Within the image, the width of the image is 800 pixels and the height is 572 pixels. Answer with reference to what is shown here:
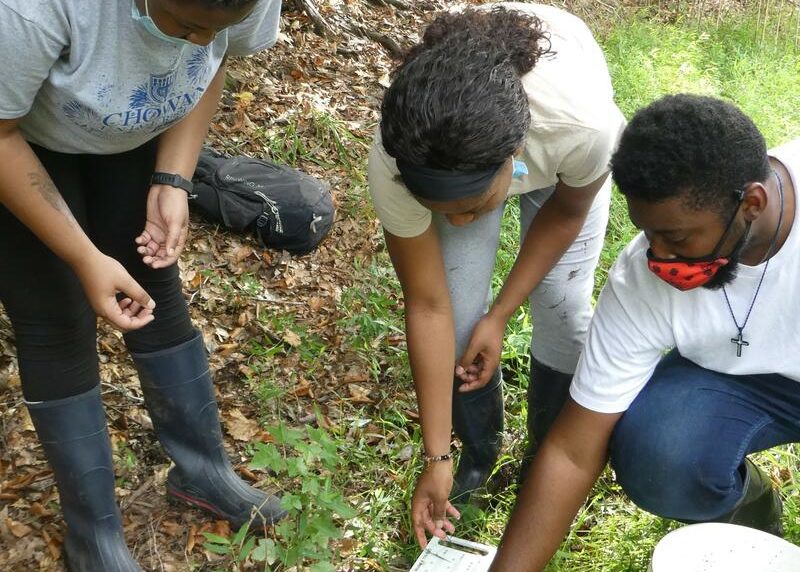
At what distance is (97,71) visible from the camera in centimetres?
150

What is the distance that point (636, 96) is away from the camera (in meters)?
4.96

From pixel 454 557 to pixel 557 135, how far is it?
40.1 inches

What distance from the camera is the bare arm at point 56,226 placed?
150cm

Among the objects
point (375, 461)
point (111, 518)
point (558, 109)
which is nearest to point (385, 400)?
point (375, 461)

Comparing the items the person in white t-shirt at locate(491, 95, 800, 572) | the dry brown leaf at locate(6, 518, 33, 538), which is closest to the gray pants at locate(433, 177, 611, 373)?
the person in white t-shirt at locate(491, 95, 800, 572)

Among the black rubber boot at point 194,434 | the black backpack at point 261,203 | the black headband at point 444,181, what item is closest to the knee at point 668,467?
the black headband at point 444,181

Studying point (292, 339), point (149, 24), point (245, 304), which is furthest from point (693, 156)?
point (245, 304)

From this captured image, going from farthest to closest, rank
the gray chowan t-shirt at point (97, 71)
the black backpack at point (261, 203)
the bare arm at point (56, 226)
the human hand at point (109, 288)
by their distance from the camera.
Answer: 1. the black backpack at point (261, 203)
2. the human hand at point (109, 288)
3. the bare arm at point (56, 226)
4. the gray chowan t-shirt at point (97, 71)

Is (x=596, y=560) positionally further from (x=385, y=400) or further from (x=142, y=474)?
(x=142, y=474)

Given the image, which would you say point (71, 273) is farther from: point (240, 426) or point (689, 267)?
point (689, 267)

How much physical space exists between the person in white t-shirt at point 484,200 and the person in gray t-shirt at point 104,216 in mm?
395

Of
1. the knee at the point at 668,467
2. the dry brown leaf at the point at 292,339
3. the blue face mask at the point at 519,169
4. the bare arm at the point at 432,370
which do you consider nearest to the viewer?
the blue face mask at the point at 519,169

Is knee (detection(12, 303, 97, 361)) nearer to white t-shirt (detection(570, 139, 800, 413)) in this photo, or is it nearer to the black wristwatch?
the black wristwatch

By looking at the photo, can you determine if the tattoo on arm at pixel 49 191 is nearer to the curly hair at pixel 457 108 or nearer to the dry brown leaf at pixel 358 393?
the curly hair at pixel 457 108
